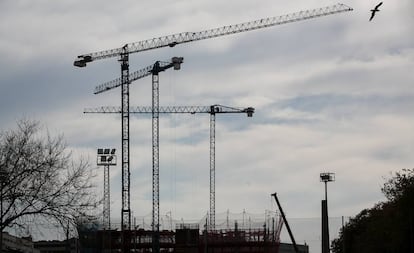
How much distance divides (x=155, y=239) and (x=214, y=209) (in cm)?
5729

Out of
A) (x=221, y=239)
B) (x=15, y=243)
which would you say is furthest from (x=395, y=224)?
(x=15, y=243)

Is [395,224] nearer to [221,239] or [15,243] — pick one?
[221,239]

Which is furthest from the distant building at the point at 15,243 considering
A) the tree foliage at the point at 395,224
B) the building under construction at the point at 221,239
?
the tree foliage at the point at 395,224

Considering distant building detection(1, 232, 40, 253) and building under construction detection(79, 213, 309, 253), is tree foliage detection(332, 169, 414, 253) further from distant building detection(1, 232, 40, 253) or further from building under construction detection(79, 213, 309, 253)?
distant building detection(1, 232, 40, 253)

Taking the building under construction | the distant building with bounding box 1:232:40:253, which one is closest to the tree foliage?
the building under construction

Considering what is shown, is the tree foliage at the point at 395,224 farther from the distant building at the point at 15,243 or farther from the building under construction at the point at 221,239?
the distant building at the point at 15,243

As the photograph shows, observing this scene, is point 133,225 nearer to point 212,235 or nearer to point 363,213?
point 212,235

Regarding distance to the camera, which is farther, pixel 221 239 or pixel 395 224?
pixel 221 239

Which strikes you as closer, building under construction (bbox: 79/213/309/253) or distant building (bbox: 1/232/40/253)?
distant building (bbox: 1/232/40/253)

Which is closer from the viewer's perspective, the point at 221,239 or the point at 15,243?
the point at 15,243

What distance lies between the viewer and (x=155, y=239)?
8831 cm

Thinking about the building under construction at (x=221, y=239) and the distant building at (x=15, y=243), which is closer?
the distant building at (x=15, y=243)

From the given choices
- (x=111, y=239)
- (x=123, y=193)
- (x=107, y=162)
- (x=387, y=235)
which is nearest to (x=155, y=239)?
(x=111, y=239)

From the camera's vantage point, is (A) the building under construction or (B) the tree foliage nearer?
(B) the tree foliage
